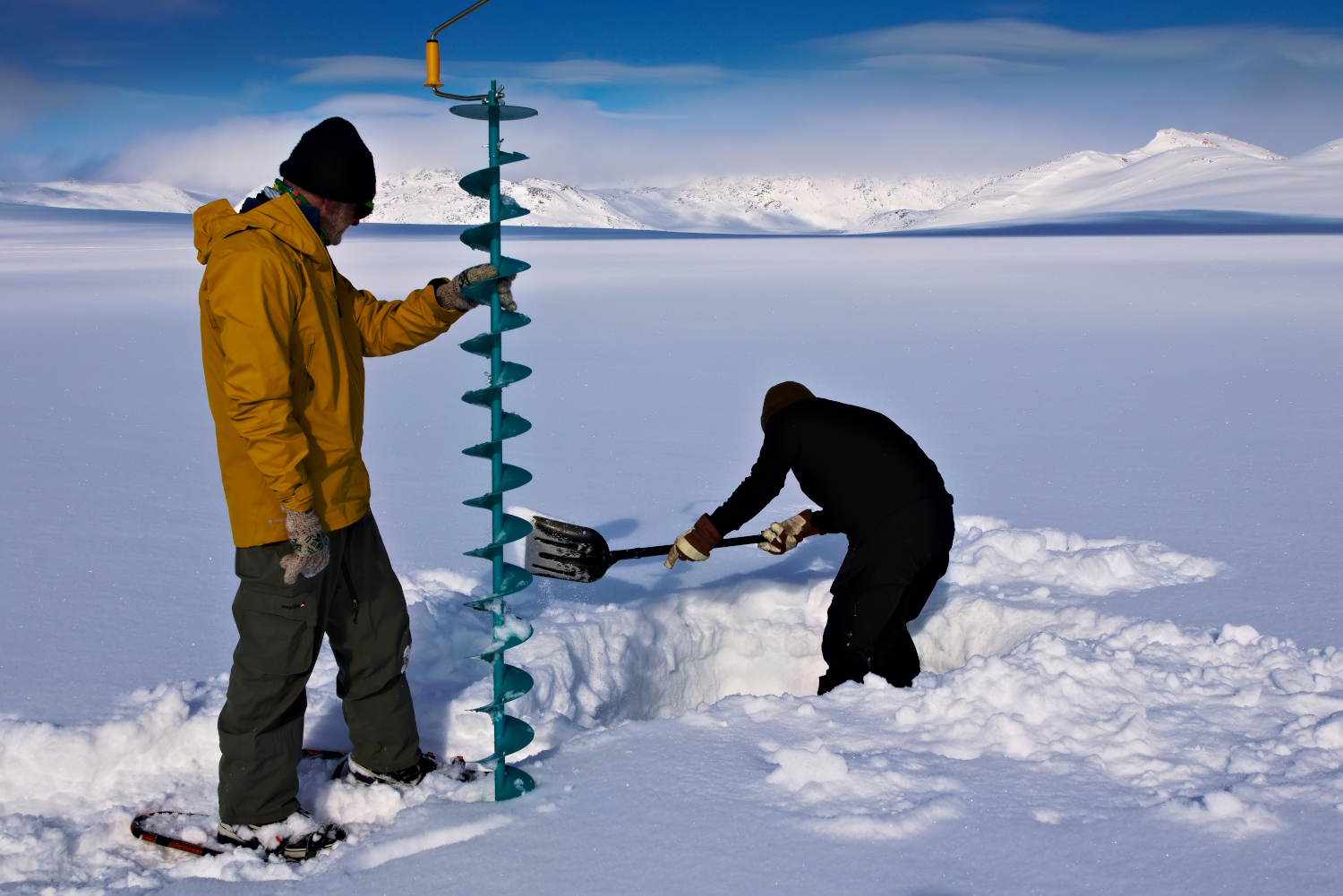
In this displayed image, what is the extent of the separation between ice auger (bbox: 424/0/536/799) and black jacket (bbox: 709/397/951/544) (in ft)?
2.93

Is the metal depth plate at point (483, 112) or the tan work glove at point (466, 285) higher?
the metal depth plate at point (483, 112)

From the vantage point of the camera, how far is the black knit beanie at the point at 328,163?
2176 millimetres

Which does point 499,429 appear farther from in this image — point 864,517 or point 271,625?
point 864,517

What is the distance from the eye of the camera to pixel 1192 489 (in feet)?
16.4

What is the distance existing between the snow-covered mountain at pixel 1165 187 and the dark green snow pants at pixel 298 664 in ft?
175

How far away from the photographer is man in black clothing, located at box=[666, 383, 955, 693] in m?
3.02

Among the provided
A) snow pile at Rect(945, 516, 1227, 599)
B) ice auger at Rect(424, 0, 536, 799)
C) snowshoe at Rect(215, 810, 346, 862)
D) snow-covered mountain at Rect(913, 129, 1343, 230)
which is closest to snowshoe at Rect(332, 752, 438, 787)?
snowshoe at Rect(215, 810, 346, 862)

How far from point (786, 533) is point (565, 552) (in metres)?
0.76

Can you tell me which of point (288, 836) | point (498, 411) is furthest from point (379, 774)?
point (498, 411)

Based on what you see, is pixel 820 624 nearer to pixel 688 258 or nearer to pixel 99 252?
pixel 688 258

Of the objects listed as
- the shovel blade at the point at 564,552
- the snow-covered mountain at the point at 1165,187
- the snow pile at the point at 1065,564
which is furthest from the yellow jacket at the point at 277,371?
the snow-covered mountain at the point at 1165,187

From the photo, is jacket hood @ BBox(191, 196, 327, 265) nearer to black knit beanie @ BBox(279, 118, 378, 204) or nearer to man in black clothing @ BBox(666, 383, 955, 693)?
black knit beanie @ BBox(279, 118, 378, 204)

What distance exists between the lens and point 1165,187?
7200 centimetres

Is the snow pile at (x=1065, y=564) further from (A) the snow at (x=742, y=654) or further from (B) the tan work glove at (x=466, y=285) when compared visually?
(B) the tan work glove at (x=466, y=285)
